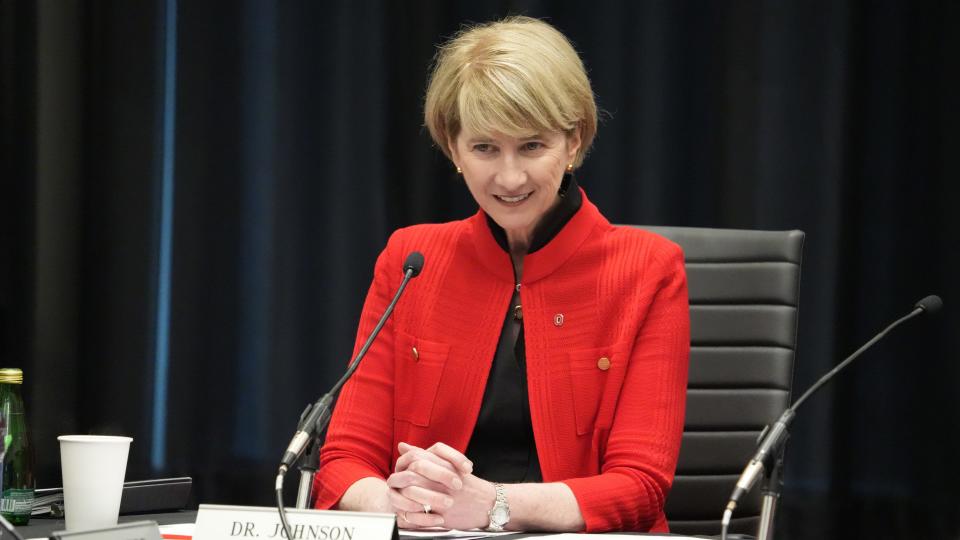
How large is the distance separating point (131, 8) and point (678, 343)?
1875 mm

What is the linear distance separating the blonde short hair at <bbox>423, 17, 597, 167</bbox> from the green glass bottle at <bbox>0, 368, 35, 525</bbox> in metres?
0.76

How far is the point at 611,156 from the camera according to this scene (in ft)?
10.1

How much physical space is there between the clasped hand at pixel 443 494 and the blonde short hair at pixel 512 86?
0.54 meters

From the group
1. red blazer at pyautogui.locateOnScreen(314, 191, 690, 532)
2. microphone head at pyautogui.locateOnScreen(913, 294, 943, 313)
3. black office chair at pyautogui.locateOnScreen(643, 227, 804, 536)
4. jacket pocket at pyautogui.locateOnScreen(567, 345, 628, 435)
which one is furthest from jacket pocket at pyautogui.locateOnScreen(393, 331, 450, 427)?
microphone head at pyautogui.locateOnScreen(913, 294, 943, 313)

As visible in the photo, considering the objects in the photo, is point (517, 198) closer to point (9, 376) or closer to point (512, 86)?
point (512, 86)

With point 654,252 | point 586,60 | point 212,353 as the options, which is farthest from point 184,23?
point 654,252

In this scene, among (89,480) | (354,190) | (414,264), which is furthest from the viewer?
(354,190)

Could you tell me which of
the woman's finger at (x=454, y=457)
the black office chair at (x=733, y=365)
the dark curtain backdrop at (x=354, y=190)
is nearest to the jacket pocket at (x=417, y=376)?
the woman's finger at (x=454, y=457)

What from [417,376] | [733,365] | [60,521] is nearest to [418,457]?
[417,376]

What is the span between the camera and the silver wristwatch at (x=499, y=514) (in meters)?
1.54

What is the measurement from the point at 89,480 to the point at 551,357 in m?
0.75

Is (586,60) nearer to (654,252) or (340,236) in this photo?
(340,236)

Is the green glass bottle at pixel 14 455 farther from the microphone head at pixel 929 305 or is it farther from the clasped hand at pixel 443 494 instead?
the microphone head at pixel 929 305

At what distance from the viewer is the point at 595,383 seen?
1.84 metres
